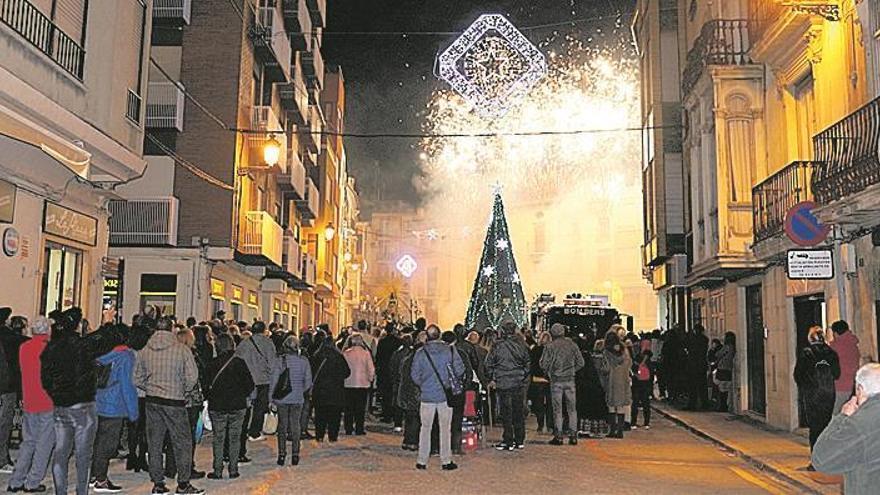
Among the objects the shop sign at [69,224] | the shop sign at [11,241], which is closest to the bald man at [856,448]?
the shop sign at [11,241]

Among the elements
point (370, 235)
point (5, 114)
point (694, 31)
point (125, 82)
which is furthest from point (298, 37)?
point (370, 235)

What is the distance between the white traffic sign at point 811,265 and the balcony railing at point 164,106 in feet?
62.3

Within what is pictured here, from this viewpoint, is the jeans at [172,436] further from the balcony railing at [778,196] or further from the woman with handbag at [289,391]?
the balcony railing at [778,196]

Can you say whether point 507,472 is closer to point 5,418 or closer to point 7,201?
point 5,418

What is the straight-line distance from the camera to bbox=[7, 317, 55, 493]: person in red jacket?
962 cm

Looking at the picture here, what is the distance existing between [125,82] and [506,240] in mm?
24072

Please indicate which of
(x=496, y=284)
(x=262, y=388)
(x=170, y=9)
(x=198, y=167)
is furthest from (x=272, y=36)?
(x=262, y=388)

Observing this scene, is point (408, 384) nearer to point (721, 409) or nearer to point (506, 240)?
point (721, 409)

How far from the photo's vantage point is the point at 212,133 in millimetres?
27656

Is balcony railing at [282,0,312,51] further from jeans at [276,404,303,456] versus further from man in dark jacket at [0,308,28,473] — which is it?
man in dark jacket at [0,308,28,473]

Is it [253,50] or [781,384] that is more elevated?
[253,50]

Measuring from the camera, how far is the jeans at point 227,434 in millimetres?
11031

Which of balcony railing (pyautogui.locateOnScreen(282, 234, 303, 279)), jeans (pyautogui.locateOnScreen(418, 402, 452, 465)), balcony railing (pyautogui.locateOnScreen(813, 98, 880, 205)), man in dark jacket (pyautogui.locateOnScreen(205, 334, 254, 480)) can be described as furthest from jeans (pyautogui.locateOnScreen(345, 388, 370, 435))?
balcony railing (pyautogui.locateOnScreen(282, 234, 303, 279))

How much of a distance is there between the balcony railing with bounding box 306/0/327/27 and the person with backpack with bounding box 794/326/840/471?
35.9 meters
